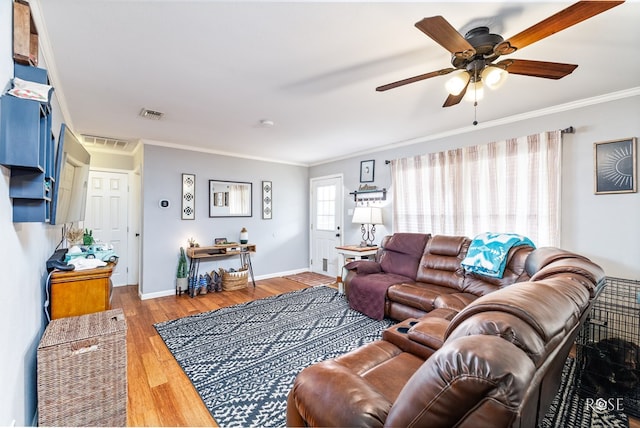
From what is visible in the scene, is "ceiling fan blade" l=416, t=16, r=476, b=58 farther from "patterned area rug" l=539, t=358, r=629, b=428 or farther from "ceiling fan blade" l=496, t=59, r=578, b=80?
"patterned area rug" l=539, t=358, r=629, b=428

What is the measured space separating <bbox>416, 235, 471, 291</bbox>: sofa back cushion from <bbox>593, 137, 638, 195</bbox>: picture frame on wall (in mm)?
1303

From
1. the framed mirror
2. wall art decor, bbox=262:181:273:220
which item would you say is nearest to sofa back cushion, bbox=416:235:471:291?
wall art decor, bbox=262:181:273:220

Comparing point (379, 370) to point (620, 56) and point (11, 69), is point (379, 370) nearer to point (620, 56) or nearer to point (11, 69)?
point (11, 69)

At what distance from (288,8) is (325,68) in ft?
2.16

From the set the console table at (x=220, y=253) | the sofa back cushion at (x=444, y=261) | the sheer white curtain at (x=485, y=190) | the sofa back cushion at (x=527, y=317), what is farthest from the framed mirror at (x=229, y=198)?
the sofa back cushion at (x=527, y=317)

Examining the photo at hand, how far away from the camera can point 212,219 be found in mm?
4758

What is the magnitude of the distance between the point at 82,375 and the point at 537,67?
3255mm

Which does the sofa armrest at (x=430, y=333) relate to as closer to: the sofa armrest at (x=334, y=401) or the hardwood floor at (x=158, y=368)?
the sofa armrest at (x=334, y=401)

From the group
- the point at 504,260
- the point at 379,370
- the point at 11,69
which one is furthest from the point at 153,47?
the point at 504,260

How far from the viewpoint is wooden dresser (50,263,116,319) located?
190 centimetres

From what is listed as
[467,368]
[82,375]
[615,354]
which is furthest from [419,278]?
[82,375]

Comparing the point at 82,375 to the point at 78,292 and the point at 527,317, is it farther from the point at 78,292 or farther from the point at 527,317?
the point at 527,317

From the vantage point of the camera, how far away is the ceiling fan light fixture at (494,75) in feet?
5.41

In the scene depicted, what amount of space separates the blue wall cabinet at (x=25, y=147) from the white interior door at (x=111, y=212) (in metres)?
3.70
